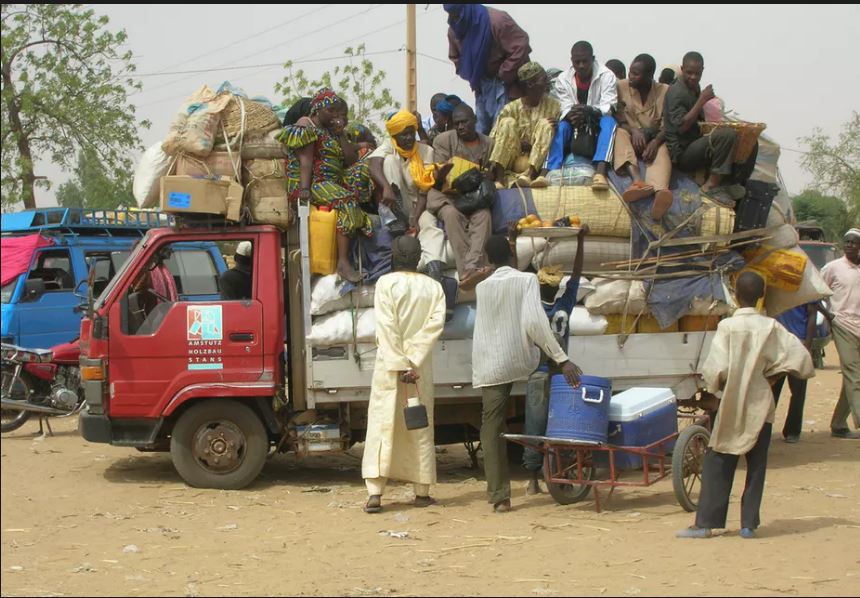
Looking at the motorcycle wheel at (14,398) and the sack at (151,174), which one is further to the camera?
the motorcycle wheel at (14,398)

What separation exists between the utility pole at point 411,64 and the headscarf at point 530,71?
494 inches

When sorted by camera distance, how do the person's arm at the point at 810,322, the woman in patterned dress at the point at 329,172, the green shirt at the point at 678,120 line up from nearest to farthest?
the woman in patterned dress at the point at 329,172 < the green shirt at the point at 678,120 < the person's arm at the point at 810,322

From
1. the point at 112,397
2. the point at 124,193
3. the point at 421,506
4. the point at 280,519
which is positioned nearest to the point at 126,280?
the point at 112,397

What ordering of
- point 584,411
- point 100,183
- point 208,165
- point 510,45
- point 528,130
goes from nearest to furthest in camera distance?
1. point 584,411
2. point 208,165
3. point 528,130
4. point 510,45
5. point 100,183

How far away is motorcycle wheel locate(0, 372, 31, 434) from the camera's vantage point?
11.5 metres

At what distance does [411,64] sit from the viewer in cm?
2181

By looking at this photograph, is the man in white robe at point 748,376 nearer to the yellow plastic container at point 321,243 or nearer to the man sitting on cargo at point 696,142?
the man sitting on cargo at point 696,142

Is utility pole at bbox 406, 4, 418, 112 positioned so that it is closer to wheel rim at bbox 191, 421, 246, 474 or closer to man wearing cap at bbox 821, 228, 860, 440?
man wearing cap at bbox 821, 228, 860, 440

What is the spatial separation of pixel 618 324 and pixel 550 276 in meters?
0.87

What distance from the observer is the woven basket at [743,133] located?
338 inches

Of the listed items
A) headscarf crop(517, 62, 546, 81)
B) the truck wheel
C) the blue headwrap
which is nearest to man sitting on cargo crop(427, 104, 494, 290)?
headscarf crop(517, 62, 546, 81)

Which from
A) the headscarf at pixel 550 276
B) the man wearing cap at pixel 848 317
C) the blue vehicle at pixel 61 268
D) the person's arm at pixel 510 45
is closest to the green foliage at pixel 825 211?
the man wearing cap at pixel 848 317

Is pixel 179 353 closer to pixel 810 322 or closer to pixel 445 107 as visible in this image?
pixel 445 107

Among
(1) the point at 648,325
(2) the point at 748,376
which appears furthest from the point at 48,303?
(2) the point at 748,376
